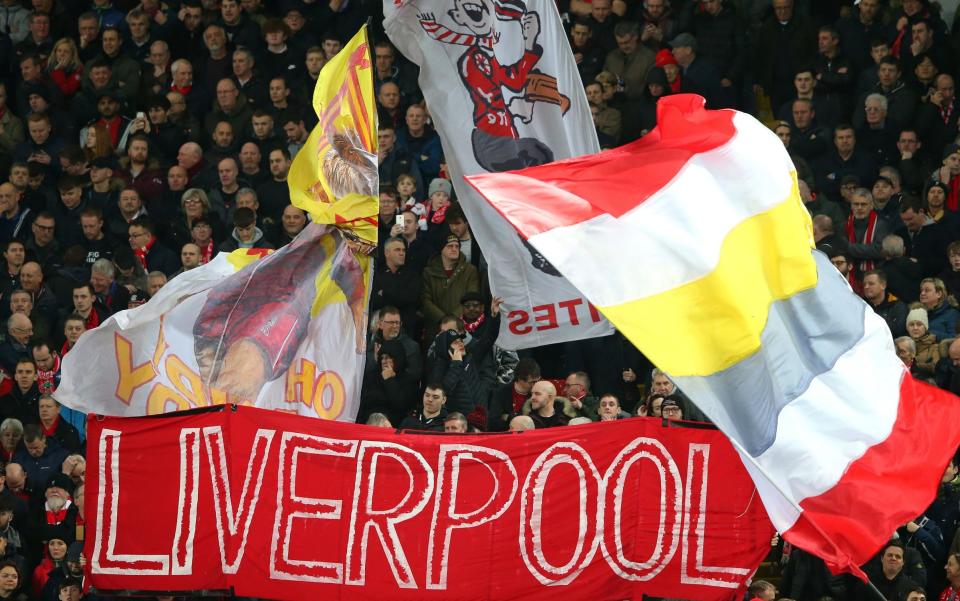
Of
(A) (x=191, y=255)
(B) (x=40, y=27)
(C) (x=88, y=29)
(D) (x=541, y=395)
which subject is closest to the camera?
(D) (x=541, y=395)

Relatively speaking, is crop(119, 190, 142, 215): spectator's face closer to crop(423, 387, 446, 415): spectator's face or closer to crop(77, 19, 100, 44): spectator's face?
crop(77, 19, 100, 44): spectator's face

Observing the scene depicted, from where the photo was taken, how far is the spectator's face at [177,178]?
1844 cm

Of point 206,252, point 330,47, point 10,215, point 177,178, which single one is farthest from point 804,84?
point 10,215

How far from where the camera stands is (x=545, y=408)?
47.4ft

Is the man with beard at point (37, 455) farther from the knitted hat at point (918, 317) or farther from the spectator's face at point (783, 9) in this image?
the spectator's face at point (783, 9)

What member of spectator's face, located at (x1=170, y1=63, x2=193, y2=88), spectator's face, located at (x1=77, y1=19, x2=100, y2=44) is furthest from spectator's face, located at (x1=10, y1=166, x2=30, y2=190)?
spectator's face, located at (x1=77, y1=19, x2=100, y2=44)

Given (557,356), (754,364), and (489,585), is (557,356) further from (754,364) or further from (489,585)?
(754,364)

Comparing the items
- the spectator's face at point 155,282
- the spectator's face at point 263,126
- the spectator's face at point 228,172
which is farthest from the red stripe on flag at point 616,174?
the spectator's face at point 263,126

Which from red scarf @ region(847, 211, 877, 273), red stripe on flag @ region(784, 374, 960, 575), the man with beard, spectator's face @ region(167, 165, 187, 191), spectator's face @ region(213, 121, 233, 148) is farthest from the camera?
spectator's face @ region(213, 121, 233, 148)

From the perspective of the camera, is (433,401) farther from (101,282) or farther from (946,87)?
(946,87)

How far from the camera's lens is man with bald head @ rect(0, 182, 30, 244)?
18703mm

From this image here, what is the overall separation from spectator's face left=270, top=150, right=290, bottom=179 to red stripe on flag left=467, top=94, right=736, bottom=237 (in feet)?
22.3

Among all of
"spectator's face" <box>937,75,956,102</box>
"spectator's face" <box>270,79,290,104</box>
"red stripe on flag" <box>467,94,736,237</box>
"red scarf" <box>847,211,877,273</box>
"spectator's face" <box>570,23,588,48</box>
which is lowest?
"red scarf" <box>847,211,877,273</box>

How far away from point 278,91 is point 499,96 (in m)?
5.69
